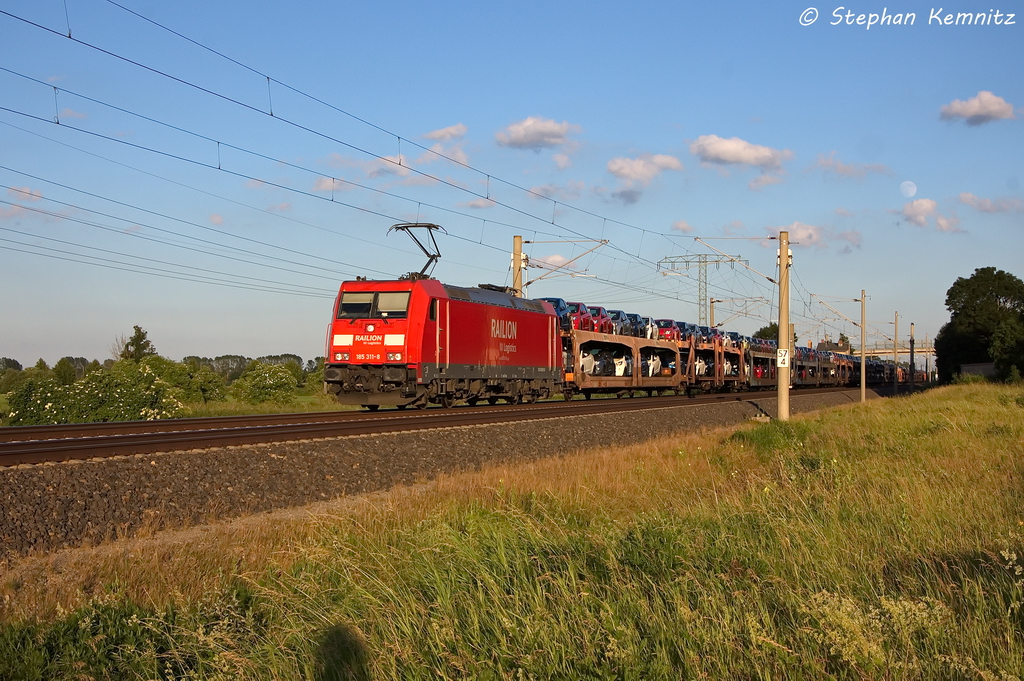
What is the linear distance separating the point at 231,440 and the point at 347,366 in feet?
33.2

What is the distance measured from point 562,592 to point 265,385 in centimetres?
3653

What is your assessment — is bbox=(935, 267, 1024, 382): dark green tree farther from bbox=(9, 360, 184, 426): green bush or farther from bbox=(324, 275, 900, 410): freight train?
bbox=(9, 360, 184, 426): green bush

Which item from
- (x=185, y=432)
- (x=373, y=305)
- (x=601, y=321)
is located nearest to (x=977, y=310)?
(x=601, y=321)

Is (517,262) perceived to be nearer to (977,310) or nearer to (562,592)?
(562,592)

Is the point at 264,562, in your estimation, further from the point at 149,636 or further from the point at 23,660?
the point at 23,660

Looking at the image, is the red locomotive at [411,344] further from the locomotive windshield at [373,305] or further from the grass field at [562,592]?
the grass field at [562,592]

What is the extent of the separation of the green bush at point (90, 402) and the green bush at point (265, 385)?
40.3 feet

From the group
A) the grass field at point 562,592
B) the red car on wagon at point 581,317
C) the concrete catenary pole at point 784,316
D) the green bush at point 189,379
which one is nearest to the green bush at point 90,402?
the green bush at point 189,379

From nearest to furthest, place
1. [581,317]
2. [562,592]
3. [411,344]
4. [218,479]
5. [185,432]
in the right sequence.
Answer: [562,592] < [218,479] < [185,432] < [411,344] < [581,317]

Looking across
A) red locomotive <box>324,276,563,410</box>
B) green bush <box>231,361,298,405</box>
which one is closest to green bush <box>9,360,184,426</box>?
red locomotive <box>324,276,563,410</box>

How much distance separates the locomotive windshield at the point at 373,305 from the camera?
2358 centimetres

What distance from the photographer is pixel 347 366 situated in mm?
23797

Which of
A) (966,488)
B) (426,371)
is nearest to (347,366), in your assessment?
(426,371)

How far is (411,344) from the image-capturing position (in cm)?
2297
